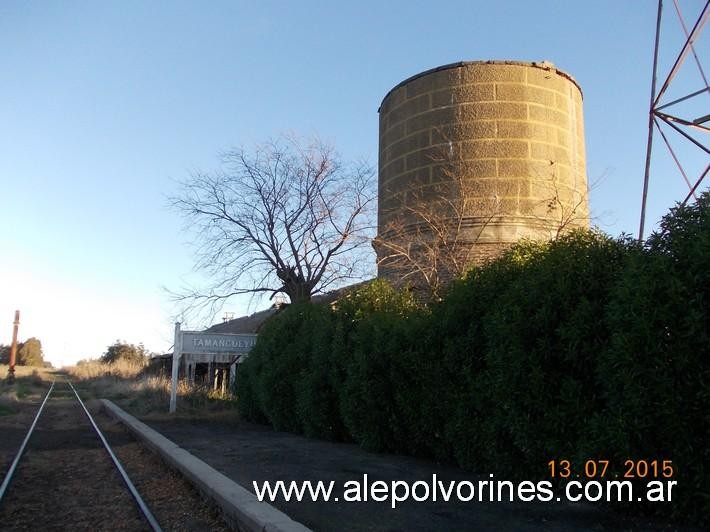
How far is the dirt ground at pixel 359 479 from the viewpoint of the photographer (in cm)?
521

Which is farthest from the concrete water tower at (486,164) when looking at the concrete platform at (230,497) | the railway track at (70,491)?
the railway track at (70,491)

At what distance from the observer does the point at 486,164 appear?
14.0m

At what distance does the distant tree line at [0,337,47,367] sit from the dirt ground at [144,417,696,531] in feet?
369

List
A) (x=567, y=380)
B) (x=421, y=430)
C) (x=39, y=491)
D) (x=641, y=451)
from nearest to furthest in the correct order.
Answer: (x=641, y=451) < (x=567, y=380) < (x=39, y=491) < (x=421, y=430)

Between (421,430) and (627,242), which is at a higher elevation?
(627,242)

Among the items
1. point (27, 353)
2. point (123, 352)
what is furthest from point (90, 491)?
point (27, 353)

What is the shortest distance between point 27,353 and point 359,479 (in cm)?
12274

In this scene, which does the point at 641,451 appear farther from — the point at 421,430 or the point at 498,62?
the point at 498,62

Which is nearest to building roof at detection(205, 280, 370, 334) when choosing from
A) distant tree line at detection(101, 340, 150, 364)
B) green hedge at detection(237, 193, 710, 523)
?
green hedge at detection(237, 193, 710, 523)

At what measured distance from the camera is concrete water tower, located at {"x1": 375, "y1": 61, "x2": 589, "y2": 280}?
13898 millimetres

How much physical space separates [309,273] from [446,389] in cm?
1444

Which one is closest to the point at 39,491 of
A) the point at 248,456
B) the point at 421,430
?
the point at 248,456

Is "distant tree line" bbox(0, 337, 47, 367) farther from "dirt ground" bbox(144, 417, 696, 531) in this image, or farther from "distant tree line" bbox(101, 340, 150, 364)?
"dirt ground" bbox(144, 417, 696, 531)

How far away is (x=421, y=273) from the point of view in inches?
579
